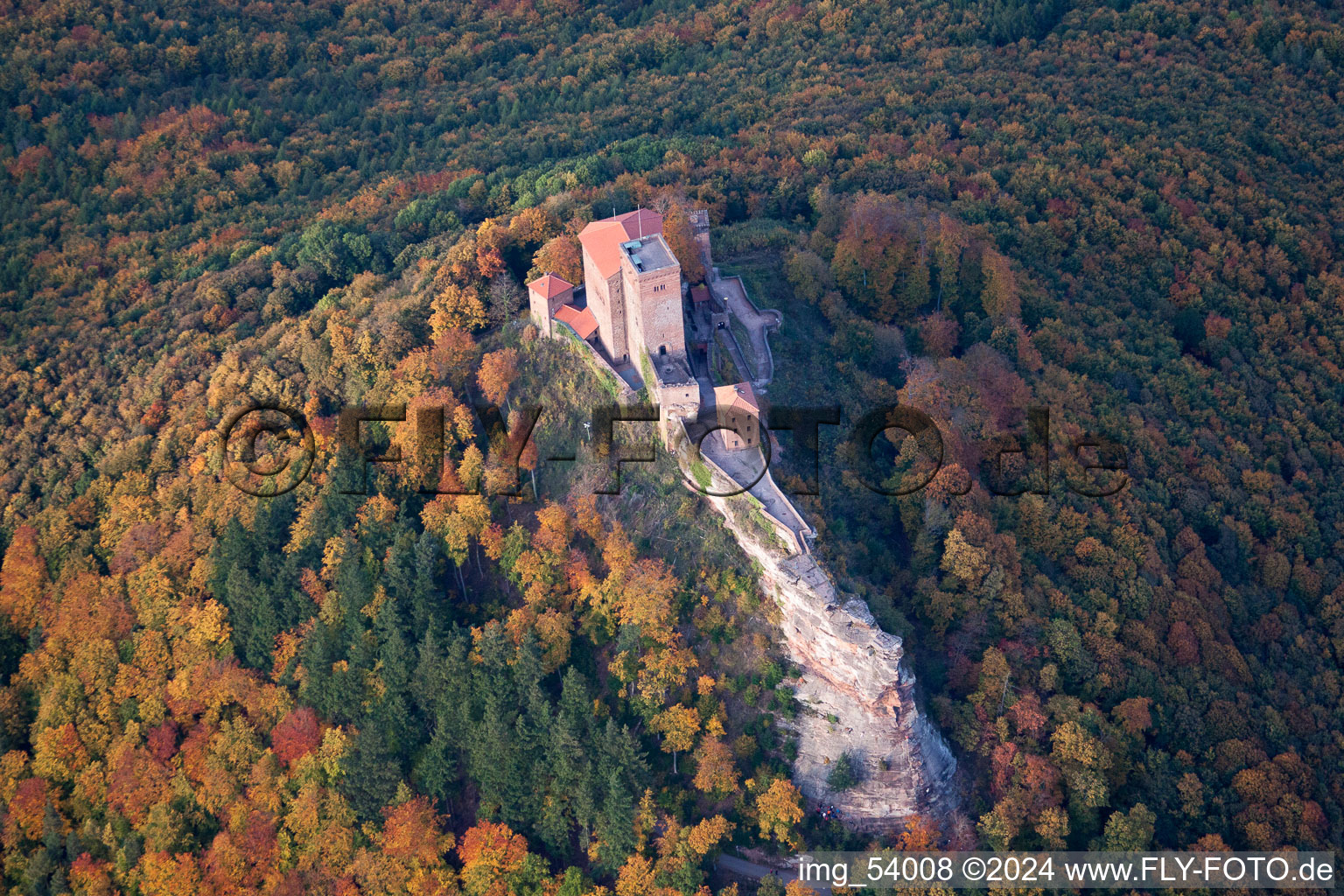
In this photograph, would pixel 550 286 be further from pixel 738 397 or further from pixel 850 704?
pixel 850 704

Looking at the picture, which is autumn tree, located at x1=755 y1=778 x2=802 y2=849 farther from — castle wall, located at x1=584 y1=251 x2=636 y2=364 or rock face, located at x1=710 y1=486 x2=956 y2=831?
castle wall, located at x1=584 y1=251 x2=636 y2=364

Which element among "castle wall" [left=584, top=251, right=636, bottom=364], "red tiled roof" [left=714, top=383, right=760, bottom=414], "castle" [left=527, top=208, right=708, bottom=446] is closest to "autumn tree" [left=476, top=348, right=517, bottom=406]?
"castle" [left=527, top=208, right=708, bottom=446]

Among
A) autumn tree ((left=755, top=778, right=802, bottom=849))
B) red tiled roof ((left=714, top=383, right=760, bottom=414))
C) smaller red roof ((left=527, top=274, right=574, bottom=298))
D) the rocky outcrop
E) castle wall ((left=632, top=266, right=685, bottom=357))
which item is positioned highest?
castle wall ((left=632, top=266, right=685, bottom=357))

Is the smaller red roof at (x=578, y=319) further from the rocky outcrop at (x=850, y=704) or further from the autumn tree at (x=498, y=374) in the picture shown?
the rocky outcrop at (x=850, y=704)

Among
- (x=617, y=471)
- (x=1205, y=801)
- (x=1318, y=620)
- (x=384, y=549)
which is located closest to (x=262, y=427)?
(x=384, y=549)

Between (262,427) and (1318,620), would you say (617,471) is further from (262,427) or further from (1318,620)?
(1318,620)

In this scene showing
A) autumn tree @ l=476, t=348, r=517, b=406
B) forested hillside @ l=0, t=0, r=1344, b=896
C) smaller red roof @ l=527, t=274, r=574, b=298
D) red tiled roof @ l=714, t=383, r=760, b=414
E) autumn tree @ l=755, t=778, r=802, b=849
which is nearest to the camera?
autumn tree @ l=755, t=778, r=802, b=849

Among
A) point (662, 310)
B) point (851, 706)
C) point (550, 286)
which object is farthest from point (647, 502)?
point (851, 706)
